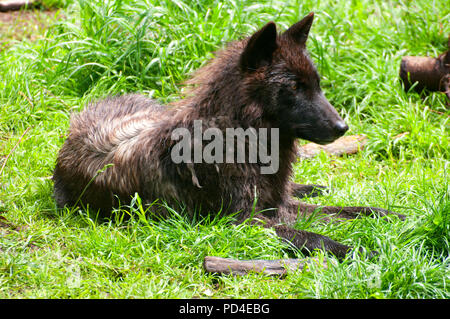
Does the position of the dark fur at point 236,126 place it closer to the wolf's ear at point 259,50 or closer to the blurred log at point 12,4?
the wolf's ear at point 259,50

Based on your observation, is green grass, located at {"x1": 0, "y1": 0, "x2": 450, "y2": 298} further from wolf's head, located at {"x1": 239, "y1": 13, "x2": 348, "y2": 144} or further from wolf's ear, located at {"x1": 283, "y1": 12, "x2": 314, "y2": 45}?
wolf's ear, located at {"x1": 283, "y1": 12, "x2": 314, "y2": 45}

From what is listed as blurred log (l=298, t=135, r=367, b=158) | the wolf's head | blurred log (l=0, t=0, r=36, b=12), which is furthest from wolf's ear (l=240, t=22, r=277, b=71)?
blurred log (l=0, t=0, r=36, b=12)

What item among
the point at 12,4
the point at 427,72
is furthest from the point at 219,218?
the point at 12,4

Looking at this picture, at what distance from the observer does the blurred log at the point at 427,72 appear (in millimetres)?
6891

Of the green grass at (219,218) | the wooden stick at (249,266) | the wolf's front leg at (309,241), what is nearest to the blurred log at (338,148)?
the green grass at (219,218)

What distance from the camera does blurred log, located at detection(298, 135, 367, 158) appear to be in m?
6.37

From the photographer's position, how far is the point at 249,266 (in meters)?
4.04

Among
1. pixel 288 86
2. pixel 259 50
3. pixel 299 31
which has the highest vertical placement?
pixel 299 31

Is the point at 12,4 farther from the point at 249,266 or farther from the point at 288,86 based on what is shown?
the point at 249,266

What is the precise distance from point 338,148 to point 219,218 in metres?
2.23

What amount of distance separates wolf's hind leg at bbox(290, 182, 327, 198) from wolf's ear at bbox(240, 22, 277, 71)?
1.42m

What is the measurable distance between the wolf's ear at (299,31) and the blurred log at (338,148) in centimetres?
177
